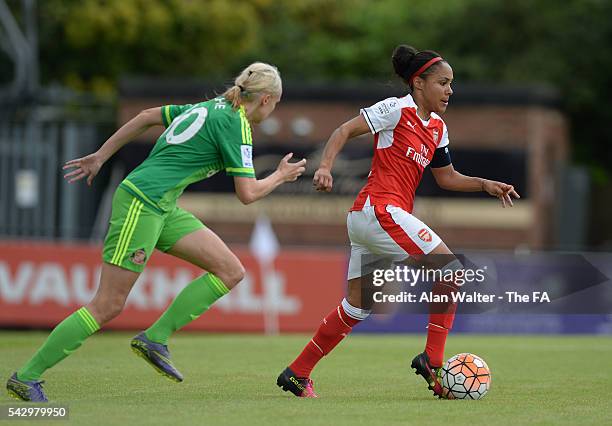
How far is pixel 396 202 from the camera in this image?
325 inches

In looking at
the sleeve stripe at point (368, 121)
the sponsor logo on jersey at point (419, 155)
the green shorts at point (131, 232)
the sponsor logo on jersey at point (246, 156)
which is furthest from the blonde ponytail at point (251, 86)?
the sponsor logo on jersey at point (419, 155)

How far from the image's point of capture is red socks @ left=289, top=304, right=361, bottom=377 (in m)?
8.38

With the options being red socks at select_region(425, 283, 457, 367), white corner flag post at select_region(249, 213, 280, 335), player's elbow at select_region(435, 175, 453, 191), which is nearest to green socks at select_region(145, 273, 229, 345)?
red socks at select_region(425, 283, 457, 367)

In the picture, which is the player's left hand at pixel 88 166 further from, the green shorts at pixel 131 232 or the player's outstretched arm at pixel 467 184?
the player's outstretched arm at pixel 467 184

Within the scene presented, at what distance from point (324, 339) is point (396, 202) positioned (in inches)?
41.1

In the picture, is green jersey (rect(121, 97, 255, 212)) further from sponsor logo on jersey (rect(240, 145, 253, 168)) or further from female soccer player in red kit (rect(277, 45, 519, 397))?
female soccer player in red kit (rect(277, 45, 519, 397))

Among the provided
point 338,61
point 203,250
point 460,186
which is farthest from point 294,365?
point 338,61

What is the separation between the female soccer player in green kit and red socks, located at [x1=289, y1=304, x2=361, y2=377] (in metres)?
0.68

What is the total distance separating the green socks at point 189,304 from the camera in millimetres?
8188

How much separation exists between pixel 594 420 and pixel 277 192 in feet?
56.4

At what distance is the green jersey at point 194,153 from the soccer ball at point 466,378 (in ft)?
6.10

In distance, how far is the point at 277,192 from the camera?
24297 millimetres

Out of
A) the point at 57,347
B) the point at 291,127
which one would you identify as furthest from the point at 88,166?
the point at 291,127

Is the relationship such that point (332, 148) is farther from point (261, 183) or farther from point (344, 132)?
point (261, 183)
